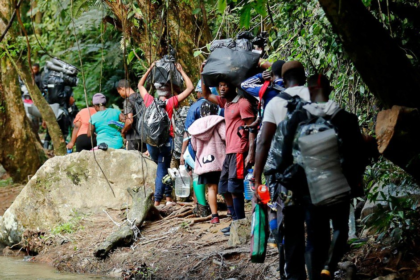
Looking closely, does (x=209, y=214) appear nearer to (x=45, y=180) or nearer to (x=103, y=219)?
(x=103, y=219)

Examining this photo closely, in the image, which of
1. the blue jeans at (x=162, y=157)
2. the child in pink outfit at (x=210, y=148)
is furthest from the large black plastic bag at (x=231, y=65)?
the blue jeans at (x=162, y=157)

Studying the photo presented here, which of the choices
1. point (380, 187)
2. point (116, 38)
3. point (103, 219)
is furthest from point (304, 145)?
point (116, 38)

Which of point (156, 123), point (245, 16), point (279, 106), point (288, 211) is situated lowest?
point (288, 211)

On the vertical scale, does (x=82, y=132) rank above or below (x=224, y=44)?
below

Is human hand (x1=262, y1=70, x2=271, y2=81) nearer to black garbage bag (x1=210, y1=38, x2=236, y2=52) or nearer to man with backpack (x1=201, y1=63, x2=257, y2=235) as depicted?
man with backpack (x1=201, y1=63, x2=257, y2=235)

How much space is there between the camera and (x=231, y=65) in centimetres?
800

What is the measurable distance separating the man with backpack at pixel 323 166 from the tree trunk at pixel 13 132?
1096cm

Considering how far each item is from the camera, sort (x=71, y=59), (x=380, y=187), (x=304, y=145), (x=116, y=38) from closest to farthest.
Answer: (x=304, y=145), (x=380, y=187), (x=116, y=38), (x=71, y=59)

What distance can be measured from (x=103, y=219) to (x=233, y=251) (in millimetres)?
3321

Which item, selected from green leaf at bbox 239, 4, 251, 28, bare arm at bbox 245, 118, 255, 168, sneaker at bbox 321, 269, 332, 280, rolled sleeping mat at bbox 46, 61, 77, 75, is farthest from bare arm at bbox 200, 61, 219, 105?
rolled sleeping mat at bbox 46, 61, 77, 75

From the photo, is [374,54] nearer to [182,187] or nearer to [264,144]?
[264,144]

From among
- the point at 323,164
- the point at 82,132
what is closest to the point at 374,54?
the point at 323,164

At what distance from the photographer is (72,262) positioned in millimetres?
9406

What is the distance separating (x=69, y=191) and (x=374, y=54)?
6540mm
